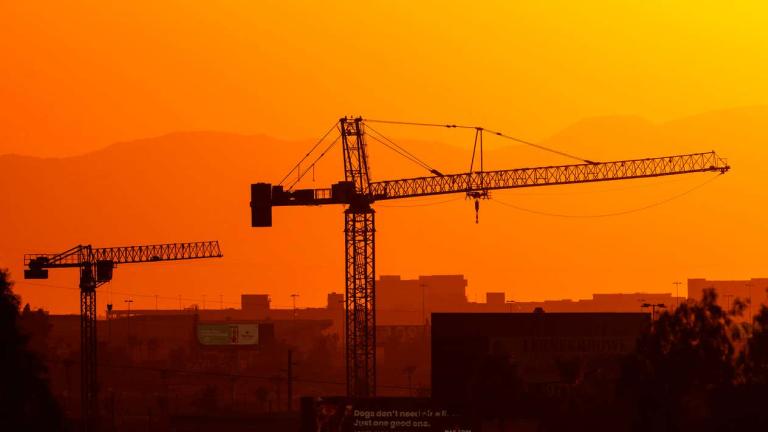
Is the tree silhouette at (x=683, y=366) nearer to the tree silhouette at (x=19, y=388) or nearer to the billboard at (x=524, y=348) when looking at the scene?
the tree silhouette at (x=19, y=388)

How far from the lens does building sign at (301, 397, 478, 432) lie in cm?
11469

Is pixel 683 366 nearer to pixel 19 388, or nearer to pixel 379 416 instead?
pixel 379 416

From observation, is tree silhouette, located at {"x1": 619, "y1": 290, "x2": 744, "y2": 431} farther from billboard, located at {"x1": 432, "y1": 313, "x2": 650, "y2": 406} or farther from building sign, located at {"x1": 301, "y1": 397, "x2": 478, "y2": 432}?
billboard, located at {"x1": 432, "y1": 313, "x2": 650, "y2": 406}

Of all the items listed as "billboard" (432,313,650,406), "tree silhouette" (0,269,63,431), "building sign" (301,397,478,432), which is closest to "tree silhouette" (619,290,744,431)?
"building sign" (301,397,478,432)

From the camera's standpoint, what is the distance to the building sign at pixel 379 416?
114688mm

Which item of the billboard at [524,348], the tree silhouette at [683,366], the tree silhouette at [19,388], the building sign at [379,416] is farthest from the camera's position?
the billboard at [524,348]

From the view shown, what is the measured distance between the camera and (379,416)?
4562 inches

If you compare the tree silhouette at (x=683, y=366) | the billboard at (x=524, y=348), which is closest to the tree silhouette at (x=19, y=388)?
the tree silhouette at (x=683, y=366)

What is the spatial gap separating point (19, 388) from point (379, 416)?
83.7ft

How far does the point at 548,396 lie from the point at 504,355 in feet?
21.9

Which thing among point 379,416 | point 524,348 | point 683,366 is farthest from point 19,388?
point 524,348

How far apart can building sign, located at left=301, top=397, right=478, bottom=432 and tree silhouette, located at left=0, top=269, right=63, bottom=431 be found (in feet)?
58.6

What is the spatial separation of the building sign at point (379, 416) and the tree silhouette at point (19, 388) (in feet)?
58.6

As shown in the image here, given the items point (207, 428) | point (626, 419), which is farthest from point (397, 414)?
point (207, 428)
